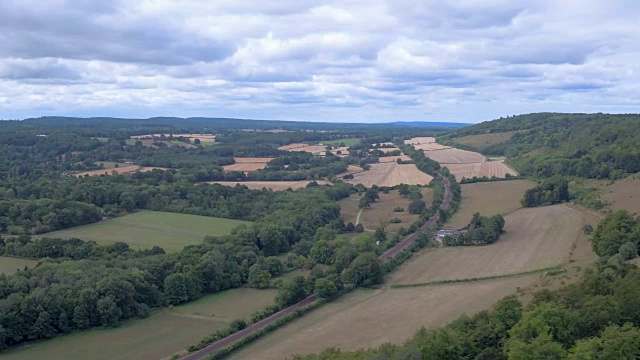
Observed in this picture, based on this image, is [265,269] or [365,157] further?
[365,157]

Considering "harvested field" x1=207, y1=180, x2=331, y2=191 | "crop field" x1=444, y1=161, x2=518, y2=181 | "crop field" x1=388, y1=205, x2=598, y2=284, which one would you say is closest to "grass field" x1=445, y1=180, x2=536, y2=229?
"crop field" x1=388, y1=205, x2=598, y2=284

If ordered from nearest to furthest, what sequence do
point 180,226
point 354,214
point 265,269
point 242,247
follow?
point 265,269 → point 242,247 → point 180,226 → point 354,214

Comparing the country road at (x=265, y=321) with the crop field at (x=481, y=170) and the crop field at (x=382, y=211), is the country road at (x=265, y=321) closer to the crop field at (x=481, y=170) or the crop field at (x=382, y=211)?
the crop field at (x=382, y=211)

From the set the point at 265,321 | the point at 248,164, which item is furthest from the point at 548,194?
the point at 248,164

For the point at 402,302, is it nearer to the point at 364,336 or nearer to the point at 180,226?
the point at 364,336

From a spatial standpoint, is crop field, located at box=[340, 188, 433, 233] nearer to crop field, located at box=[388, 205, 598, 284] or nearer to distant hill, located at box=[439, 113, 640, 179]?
crop field, located at box=[388, 205, 598, 284]

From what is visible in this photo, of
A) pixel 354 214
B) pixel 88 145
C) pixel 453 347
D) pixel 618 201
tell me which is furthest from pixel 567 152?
pixel 88 145

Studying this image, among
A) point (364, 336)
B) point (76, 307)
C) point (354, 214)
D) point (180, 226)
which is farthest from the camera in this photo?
point (354, 214)
